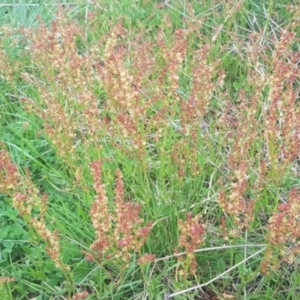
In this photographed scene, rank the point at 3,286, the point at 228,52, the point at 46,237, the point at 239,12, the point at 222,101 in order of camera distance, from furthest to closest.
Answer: the point at 239,12 < the point at 228,52 < the point at 222,101 < the point at 3,286 < the point at 46,237

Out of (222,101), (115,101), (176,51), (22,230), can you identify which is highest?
(176,51)

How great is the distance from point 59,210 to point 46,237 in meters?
0.49

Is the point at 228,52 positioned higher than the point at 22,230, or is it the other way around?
the point at 228,52

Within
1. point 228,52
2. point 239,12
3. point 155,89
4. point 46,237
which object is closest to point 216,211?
point 155,89

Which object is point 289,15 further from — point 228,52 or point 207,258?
point 207,258

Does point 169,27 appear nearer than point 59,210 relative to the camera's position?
No

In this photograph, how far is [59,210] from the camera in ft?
6.84

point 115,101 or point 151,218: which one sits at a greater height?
point 115,101

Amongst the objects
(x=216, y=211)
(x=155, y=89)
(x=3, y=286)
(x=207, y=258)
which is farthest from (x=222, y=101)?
(x=3, y=286)

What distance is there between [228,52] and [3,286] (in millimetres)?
1574

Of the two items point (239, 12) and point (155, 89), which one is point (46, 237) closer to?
point (155, 89)

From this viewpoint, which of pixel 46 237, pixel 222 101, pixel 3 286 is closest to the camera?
pixel 46 237

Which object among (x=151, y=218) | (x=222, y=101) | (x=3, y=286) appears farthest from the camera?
(x=222, y=101)

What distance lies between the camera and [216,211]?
204 centimetres
